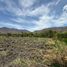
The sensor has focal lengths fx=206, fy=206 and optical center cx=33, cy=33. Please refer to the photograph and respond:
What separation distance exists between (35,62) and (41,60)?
0.84 m

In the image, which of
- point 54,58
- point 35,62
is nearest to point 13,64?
point 35,62

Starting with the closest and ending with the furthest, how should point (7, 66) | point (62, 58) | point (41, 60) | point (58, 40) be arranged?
point (7, 66), point (62, 58), point (41, 60), point (58, 40)

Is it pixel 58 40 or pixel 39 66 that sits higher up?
pixel 58 40

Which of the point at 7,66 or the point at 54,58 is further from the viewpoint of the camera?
the point at 54,58

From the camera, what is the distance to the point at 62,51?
13641 mm

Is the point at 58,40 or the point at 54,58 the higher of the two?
the point at 58,40

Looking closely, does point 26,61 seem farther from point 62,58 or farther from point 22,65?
point 62,58

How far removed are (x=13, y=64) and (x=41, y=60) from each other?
2.22 metres

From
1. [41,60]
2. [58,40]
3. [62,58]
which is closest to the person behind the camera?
[62,58]

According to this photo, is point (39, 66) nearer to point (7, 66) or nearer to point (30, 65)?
point (30, 65)

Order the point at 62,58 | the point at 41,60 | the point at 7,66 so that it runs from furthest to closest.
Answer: the point at 41,60
the point at 62,58
the point at 7,66

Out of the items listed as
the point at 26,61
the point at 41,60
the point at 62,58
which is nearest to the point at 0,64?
the point at 26,61

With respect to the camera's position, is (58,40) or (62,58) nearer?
(62,58)

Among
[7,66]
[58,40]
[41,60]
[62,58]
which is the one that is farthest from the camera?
[58,40]
